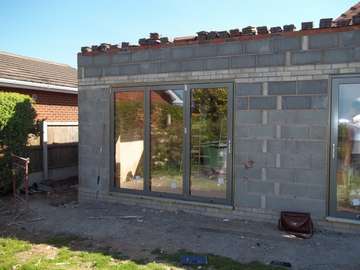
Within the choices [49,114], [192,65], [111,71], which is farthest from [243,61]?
[49,114]

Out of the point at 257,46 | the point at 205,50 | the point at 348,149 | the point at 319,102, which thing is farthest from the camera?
the point at 205,50

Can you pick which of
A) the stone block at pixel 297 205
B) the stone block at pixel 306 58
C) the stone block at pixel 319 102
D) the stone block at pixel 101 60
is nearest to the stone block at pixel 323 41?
the stone block at pixel 306 58

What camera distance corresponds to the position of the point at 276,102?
669 cm

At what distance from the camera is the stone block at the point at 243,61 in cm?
686

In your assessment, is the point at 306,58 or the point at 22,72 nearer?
the point at 306,58

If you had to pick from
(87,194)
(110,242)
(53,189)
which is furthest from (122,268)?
(53,189)

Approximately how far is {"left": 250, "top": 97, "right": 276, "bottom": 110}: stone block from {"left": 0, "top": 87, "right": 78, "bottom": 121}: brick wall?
7063mm

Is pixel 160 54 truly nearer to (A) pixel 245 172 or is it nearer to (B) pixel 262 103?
(B) pixel 262 103

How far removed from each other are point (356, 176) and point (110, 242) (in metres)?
4.02

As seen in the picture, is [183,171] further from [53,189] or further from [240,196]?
[53,189]

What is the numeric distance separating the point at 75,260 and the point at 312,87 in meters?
4.51

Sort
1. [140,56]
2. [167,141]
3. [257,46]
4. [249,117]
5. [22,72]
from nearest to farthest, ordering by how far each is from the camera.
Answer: [257,46]
[249,117]
[167,141]
[140,56]
[22,72]

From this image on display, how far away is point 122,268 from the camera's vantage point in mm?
4848

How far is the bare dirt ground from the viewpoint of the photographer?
5348 millimetres
